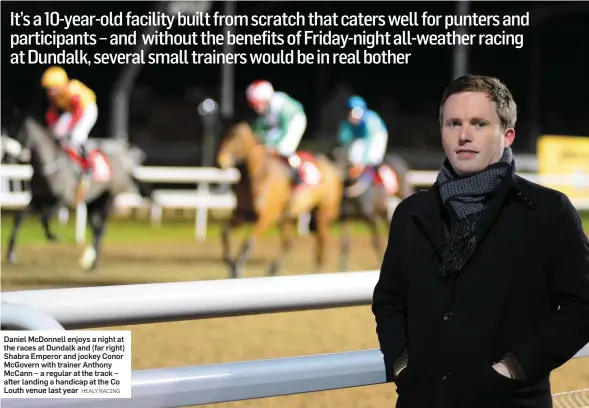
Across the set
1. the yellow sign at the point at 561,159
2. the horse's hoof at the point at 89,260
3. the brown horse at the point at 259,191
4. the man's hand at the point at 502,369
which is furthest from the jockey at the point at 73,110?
the man's hand at the point at 502,369

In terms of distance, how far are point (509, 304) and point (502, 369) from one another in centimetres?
9

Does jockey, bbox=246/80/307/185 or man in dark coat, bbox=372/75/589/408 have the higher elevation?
jockey, bbox=246/80/307/185

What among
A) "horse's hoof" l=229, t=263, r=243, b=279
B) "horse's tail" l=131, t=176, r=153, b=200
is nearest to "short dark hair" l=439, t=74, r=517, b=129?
"horse's hoof" l=229, t=263, r=243, b=279

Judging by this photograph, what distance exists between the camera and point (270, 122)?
28.9ft

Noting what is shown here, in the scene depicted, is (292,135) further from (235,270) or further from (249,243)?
(235,270)

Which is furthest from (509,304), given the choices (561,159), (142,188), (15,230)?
(561,159)

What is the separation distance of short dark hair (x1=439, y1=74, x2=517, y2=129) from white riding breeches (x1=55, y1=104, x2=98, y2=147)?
7816mm

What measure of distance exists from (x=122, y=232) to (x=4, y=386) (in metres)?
11.0

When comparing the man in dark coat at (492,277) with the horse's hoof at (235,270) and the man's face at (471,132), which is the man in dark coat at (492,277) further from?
the horse's hoof at (235,270)

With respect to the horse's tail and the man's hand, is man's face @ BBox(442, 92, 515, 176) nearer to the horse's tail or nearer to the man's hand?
the man's hand

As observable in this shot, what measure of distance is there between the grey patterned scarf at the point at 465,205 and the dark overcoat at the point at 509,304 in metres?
0.02

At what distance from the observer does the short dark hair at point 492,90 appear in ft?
4.63

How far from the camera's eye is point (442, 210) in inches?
57.9

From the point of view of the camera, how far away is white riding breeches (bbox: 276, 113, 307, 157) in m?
8.65
